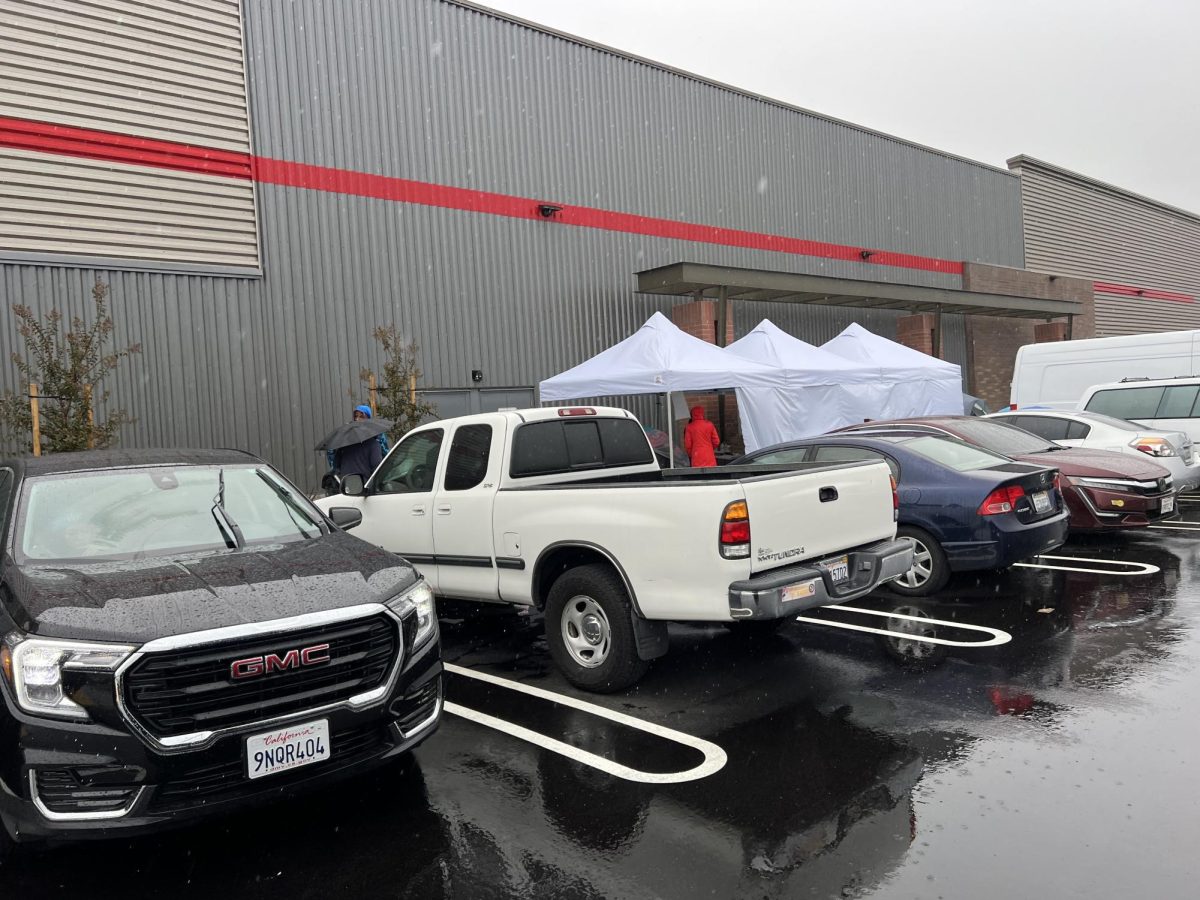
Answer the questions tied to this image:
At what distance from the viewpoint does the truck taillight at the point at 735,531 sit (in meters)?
4.76

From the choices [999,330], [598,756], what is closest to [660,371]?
[598,756]

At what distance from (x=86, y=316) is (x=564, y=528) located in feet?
30.0

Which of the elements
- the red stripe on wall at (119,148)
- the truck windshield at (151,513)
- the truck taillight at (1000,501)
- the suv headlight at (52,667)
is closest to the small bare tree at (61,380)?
the red stripe on wall at (119,148)

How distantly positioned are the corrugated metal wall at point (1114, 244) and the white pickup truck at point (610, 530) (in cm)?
2783

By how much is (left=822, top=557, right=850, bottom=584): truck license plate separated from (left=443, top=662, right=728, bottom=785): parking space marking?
4.40ft

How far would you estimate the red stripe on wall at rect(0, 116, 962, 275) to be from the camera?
11312mm

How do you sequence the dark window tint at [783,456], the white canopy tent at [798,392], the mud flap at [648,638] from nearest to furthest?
the mud flap at [648,638]
the dark window tint at [783,456]
the white canopy tent at [798,392]

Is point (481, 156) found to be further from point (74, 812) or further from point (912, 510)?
point (74, 812)

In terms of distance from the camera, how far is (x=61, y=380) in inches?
404

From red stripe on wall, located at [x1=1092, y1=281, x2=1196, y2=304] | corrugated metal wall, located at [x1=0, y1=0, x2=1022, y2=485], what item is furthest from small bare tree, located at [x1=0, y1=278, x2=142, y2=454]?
red stripe on wall, located at [x1=1092, y1=281, x2=1196, y2=304]

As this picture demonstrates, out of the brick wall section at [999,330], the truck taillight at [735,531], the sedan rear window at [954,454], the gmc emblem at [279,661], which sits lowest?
the gmc emblem at [279,661]

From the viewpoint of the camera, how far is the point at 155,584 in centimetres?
370

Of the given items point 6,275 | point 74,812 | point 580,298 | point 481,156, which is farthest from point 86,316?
point 74,812

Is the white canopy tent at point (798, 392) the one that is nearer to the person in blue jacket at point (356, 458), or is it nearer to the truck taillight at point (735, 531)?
the person in blue jacket at point (356, 458)
